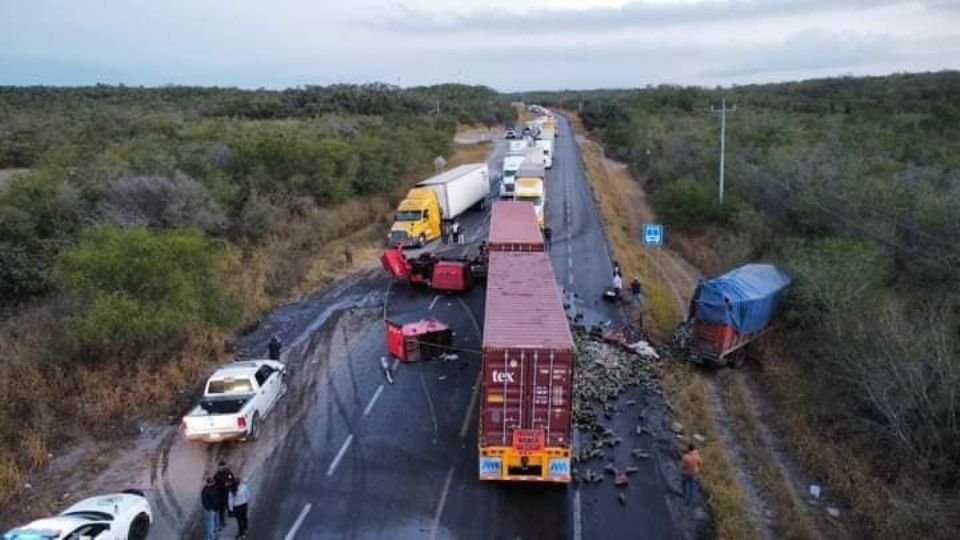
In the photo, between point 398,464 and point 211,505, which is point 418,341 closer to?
point 398,464

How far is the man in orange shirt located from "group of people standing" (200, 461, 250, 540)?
8.49 metres

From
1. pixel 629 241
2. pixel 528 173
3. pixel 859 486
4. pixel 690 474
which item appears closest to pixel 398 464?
pixel 690 474

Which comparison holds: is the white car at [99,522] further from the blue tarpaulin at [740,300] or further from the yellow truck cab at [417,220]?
the yellow truck cab at [417,220]

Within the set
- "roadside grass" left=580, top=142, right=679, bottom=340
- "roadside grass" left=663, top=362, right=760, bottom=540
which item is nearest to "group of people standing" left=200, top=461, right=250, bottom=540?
"roadside grass" left=663, top=362, right=760, bottom=540

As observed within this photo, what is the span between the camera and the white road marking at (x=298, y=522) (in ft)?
47.5

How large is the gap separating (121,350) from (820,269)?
2101 centimetres

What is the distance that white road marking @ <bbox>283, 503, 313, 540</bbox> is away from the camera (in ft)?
47.5

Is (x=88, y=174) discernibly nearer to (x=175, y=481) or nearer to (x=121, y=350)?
(x=121, y=350)

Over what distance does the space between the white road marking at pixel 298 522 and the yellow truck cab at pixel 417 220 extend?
23.2 metres

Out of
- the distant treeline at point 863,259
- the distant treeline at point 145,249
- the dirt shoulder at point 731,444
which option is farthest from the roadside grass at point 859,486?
the distant treeline at point 145,249

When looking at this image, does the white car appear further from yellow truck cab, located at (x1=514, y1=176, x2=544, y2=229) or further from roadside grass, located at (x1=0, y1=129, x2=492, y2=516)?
yellow truck cab, located at (x1=514, y1=176, x2=544, y2=229)

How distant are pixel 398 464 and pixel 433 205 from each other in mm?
24269

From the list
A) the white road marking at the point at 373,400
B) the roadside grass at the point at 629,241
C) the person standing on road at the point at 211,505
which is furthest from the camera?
the roadside grass at the point at 629,241

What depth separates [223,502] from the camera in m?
14.4
